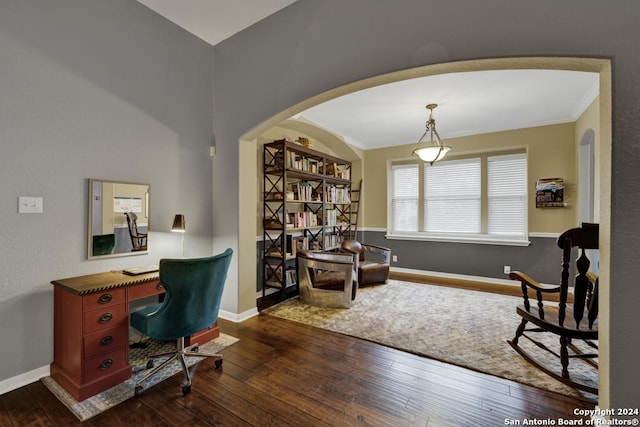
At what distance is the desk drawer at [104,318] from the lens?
70.7 inches

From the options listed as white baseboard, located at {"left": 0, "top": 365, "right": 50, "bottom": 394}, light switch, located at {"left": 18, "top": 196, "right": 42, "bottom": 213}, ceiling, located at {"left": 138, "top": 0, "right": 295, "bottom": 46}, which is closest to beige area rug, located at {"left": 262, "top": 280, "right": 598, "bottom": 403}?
white baseboard, located at {"left": 0, "top": 365, "right": 50, "bottom": 394}

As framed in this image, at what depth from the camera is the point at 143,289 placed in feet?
6.90

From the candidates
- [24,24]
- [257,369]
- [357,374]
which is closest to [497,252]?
A: [357,374]

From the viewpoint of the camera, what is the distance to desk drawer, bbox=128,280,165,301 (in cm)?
203

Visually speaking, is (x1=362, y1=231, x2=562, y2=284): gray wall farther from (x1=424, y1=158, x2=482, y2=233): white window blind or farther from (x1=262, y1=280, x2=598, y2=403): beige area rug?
(x1=262, y1=280, x2=598, y2=403): beige area rug

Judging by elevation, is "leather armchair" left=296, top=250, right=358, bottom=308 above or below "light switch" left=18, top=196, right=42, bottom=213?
below

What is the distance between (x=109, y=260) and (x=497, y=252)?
552 centimetres

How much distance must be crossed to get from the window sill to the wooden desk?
474 cm

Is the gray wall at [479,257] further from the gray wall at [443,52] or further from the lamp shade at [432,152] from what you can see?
the gray wall at [443,52]

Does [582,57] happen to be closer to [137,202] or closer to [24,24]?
[137,202]

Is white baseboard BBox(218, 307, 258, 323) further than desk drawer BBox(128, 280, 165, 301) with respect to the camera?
Yes

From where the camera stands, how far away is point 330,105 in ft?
12.6

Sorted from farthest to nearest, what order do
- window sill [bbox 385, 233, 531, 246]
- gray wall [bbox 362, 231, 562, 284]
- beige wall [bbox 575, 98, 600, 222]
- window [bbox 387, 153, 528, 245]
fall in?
window [bbox 387, 153, 528, 245]
window sill [bbox 385, 233, 531, 246]
gray wall [bbox 362, 231, 562, 284]
beige wall [bbox 575, 98, 600, 222]

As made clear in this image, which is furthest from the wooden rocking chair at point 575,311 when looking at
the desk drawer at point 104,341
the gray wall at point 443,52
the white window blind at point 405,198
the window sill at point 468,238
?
the white window blind at point 405,198
